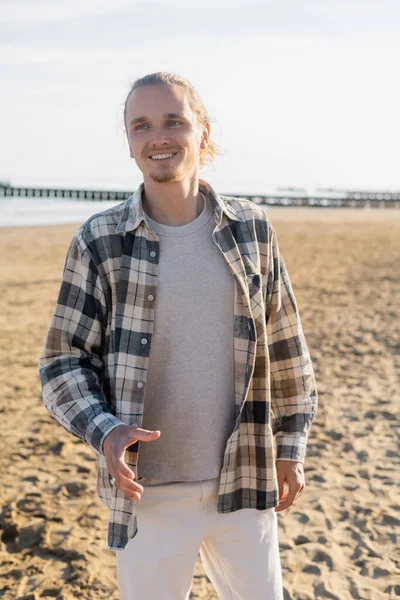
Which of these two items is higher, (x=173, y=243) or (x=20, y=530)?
(x=173, y=243)

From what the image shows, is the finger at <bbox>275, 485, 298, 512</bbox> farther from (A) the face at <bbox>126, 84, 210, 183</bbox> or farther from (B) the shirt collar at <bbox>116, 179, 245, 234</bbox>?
(A) the face at <bbox>126, 84, 210, 183</bbox>

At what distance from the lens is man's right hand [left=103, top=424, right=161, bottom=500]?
1954 mm

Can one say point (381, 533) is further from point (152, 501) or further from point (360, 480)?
point (152, 501)

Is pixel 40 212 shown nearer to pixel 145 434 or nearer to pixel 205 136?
pixel 205 136

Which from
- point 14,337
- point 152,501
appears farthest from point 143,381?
point 14,337

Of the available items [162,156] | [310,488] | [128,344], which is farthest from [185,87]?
[310,488]

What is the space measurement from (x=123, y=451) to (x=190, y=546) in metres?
0.48

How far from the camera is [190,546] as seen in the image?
7.36 ft

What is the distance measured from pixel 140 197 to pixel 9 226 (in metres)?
31.6

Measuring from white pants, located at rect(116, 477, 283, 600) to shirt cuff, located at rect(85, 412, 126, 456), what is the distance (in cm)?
31

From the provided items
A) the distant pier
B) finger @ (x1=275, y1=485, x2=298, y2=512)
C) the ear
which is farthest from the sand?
the distant pier

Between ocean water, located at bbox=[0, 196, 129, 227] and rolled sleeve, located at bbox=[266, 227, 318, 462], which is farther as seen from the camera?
ocean water, located at bbox=[0, 196, 129, 227]

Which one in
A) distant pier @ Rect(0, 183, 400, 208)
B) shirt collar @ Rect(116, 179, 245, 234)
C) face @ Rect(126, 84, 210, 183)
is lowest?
shirt collar @ Rect(116, 179, 245, 234)

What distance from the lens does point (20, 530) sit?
15.0 ft
